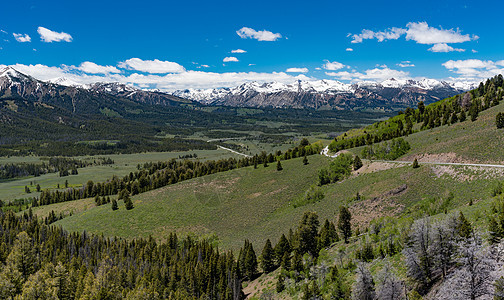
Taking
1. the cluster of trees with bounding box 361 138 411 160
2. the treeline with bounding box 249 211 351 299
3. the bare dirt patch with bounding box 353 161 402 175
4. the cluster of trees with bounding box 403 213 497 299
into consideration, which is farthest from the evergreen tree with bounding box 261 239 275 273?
the cluster of trees with bounding box 361 138 411 160

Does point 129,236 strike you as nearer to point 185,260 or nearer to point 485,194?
point 185,260

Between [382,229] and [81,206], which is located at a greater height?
[382,229]

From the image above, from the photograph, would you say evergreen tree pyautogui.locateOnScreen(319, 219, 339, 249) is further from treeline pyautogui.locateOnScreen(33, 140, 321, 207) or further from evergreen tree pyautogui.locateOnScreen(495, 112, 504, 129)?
treeline pyautogui.locateOnScreen(33, 140, 321, 207)

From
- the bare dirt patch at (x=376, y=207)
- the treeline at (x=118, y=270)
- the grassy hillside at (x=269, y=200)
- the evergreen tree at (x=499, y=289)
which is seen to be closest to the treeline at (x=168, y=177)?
the grassy hillside at (x=269, y=200)

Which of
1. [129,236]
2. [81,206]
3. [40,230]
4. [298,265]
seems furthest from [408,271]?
[81,206]

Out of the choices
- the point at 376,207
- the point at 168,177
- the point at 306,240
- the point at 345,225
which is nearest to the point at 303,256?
the point at 306,240

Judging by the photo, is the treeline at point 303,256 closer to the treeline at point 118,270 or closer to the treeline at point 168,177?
the treeline at point 118,270
